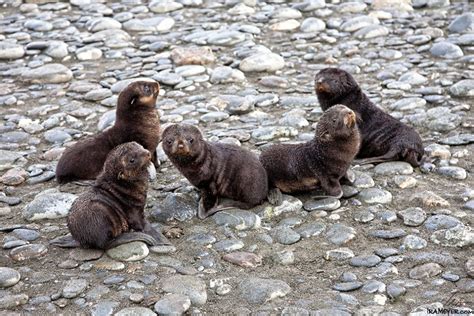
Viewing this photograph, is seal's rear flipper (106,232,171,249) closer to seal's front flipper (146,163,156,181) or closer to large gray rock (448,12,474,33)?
seal's front flipper (146,163,156,181)

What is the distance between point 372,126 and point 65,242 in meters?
3.96

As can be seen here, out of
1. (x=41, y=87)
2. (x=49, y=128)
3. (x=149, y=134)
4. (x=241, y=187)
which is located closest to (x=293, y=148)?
(x=241, y=187)

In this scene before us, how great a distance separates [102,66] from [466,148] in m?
6.28

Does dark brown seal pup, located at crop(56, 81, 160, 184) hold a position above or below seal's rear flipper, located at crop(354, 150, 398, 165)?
above

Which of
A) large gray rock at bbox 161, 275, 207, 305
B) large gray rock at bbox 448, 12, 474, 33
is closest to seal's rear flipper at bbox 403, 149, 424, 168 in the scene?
large gray rock at bbox 161, 275, 207, 305

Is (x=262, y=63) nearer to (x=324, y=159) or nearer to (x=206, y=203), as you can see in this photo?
(x=324, y=159)

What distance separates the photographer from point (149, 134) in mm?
9023

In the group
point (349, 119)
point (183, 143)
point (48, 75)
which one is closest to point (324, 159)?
point (349, 119)

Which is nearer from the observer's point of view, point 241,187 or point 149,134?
point 241,187

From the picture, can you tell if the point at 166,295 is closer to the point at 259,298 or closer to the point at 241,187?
the point at 259,298

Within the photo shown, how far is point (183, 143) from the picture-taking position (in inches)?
301

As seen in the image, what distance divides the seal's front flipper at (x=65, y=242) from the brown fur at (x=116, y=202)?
0.11 metres

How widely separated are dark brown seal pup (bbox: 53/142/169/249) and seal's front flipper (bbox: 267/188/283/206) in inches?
50.9

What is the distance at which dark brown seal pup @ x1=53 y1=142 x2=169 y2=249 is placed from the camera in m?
7.03
